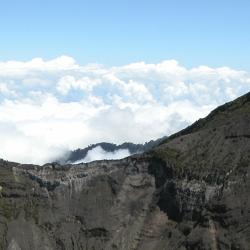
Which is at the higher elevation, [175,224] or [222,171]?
[222,171]

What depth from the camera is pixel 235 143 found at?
198 metres

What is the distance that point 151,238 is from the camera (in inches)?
7574

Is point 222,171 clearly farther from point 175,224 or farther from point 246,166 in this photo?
point 175,224

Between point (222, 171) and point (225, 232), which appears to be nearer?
point (225, 232)

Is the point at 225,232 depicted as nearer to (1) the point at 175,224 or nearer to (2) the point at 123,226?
(1) the point at 175,224

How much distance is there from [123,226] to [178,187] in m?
20.8

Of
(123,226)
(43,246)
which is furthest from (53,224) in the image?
(123,226)

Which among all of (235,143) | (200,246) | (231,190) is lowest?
(200,246)

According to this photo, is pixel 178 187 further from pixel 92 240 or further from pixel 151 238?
pixel 92 240

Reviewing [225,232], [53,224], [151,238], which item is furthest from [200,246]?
[53,224]

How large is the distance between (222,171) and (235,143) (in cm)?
1340

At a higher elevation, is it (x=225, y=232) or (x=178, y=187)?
(x=178, y=187)

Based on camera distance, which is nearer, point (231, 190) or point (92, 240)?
point (231, 190)

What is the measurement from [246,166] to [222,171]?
7.37 metres
